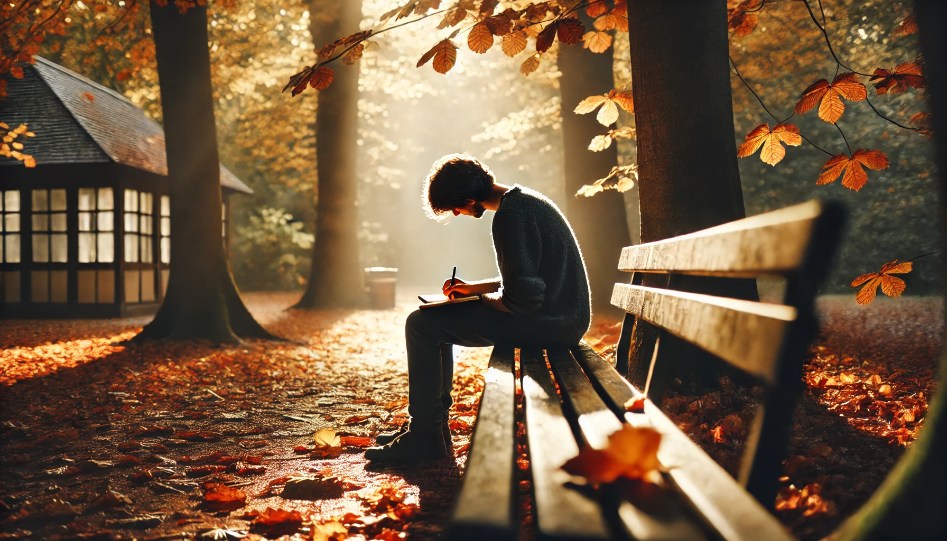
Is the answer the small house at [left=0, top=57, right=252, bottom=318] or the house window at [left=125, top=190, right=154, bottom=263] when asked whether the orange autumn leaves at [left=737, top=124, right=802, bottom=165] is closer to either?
the small house at [left=0, top=57, right=252, bottom=318]

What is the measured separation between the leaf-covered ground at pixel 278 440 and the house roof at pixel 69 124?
7.11 meters

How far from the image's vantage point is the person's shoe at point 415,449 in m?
3.15

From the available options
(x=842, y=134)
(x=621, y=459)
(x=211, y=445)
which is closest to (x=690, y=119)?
(x=842, y=134)

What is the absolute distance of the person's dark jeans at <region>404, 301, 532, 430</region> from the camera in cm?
292

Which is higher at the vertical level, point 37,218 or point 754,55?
point 754,55

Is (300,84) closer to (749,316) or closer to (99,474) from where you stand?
(99,474)

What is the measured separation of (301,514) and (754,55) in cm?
1511

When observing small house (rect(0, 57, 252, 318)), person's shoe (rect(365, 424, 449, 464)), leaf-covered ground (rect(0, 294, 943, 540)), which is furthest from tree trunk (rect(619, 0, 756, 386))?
small house (rect(0, 57, 252, 318))

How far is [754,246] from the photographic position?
147 centimetres

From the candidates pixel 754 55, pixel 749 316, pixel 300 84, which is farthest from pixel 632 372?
pixel 754 55

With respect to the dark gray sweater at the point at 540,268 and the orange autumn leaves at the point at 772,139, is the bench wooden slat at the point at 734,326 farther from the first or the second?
the orange autumn leaves at the point at 772,139

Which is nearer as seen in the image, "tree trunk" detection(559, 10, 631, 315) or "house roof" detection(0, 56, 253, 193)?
"tree trunk" detection(559, 10, 631, 315)

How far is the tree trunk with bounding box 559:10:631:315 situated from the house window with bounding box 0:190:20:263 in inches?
487

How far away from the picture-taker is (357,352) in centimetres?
836
